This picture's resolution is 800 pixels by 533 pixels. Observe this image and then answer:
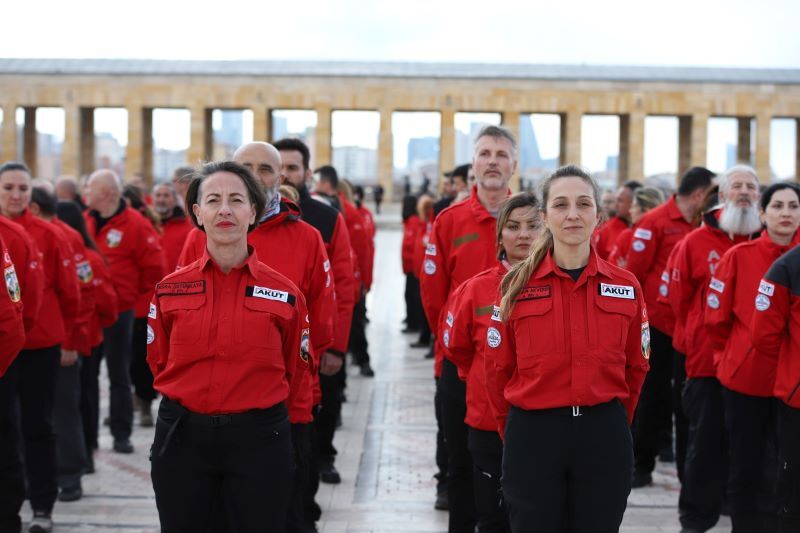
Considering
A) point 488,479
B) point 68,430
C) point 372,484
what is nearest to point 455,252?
point 488,479

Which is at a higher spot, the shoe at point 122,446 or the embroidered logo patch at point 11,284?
the embroidered logo patch at point 11,284

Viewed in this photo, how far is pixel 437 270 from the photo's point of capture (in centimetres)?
601

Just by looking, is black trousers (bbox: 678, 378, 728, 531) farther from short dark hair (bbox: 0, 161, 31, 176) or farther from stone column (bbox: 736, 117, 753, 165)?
stone column (bbox: 736, 117, 753, 165)

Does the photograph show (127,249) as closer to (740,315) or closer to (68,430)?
(68,430)

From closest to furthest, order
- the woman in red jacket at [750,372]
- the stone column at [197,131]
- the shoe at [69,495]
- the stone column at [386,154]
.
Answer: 1. the woman in red jacket at [750,372]
2. the shoe at [69,495]
3. the stone column at [197,131]
4. the stone column at [386,154]

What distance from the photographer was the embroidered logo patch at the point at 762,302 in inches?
203

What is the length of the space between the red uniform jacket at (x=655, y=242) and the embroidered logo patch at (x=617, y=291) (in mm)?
4037

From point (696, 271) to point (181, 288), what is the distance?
395 cm

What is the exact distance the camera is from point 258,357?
4.00 m

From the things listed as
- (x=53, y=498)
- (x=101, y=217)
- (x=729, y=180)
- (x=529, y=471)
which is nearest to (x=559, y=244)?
(x=529, y=471)

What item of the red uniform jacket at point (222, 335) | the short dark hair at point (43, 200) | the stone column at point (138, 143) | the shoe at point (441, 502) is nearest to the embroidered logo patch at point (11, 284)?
the red uniform jacket at point (222, 335)

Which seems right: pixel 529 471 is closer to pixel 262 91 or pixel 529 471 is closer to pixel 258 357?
pixel 258 357

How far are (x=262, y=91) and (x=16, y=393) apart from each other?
4210cm

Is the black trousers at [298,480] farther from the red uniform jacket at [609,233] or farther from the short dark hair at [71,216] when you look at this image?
the red uniform jacket at [609,233]
